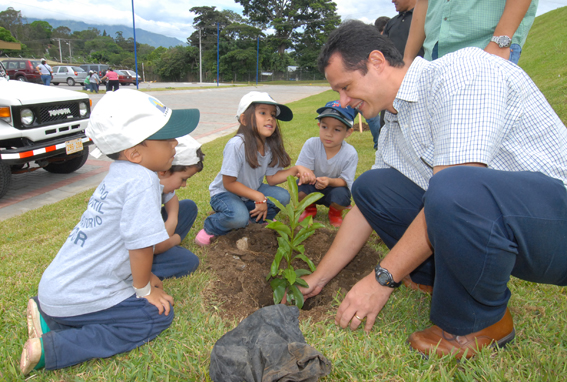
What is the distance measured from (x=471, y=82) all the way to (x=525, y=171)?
0.41 metres

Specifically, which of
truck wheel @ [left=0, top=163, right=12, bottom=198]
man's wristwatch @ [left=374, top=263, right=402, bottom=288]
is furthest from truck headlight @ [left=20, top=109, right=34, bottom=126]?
man's wristwatch @ [left=374, top=263, right=402, bottom=288]

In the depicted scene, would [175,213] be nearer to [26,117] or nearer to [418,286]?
[418,286]

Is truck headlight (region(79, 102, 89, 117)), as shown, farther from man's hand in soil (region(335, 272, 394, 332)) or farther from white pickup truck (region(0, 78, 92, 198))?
man's hand in soil (region(335, 272, 394, 332))

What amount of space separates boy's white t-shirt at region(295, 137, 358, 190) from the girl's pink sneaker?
45.3 inches

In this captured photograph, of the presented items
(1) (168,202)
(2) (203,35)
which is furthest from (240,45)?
(1) (168,202)

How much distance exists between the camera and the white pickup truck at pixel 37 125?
4.45 meters

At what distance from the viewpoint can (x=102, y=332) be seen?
1.76m

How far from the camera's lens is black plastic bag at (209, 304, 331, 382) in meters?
1.36

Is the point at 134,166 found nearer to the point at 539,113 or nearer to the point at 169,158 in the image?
the point at 169,158

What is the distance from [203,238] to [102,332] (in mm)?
1292

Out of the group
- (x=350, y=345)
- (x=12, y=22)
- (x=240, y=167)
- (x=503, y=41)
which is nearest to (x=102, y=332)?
(x=350, y=345)

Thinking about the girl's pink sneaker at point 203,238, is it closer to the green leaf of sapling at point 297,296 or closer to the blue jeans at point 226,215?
the blue jeans at point 226,215

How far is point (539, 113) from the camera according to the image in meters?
1.49

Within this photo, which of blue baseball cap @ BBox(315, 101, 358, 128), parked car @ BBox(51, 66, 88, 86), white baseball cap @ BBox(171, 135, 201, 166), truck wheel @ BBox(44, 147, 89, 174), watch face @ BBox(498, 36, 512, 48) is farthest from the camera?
parked car @ BBox(51, 66, 88, 86)
